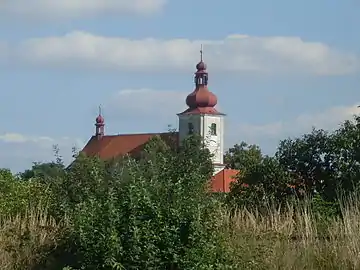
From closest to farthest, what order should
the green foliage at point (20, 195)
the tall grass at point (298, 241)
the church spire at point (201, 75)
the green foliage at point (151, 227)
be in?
the green foliage at point (151, 227) < the tall grass at point (298, 241) < the green foliage at point (20, 195) < the church spire at point (201, 75)

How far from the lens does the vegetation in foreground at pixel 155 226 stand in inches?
425

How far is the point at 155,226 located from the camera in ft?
35.7

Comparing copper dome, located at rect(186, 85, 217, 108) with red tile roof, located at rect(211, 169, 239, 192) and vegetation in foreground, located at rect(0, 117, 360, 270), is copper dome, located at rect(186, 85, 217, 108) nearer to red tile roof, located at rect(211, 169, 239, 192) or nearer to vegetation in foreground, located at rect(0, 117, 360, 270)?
red tile roof, located at rect(211, 169, 239, 192)

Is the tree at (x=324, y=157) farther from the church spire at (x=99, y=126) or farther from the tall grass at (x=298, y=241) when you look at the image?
the church spire at (x=99, y=126)

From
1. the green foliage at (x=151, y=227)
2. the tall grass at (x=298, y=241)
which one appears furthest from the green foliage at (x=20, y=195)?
the tall grass at (x=298, y=241)

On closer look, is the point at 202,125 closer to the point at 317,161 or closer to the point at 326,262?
the point at 317,161

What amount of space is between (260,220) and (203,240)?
85.1 inches

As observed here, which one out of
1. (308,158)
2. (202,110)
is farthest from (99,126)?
(308,158)

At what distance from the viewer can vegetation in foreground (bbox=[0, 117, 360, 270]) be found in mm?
10797

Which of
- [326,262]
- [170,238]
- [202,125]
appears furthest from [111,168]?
[202,125]

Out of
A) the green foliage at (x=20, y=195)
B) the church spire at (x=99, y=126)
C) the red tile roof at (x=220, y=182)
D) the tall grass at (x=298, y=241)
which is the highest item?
the church spire at (x=99, y=126)

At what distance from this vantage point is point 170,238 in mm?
10820

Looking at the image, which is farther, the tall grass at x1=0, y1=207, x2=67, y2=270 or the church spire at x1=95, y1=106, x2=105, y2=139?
the church spire at x1=95, y1=106, x2=105, y2=139

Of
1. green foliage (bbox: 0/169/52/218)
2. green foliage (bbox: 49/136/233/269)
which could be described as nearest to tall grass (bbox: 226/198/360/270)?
green foliage (bbox: 49/136/233/269)
